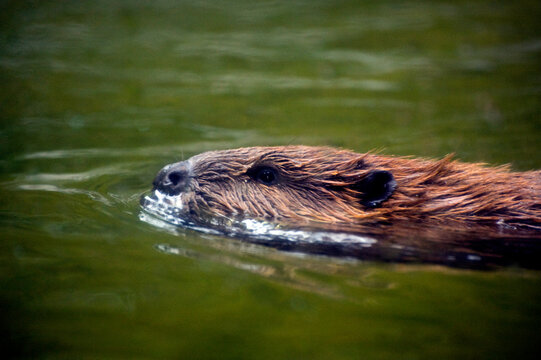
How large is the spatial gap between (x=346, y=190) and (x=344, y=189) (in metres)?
0.02

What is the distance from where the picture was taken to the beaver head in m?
4.01

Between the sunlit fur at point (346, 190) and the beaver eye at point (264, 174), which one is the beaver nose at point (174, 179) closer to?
the sunlit fur at point (346, 190)

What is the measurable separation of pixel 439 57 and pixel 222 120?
158 inches

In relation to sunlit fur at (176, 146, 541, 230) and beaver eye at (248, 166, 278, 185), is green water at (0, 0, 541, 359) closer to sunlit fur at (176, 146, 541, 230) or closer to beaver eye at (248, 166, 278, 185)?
sunlit fur at (176, 146, 541, 230)

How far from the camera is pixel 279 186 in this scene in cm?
415

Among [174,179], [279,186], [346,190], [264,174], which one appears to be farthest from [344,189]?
[174,179]

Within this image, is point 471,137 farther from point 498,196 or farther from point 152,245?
point 152,245

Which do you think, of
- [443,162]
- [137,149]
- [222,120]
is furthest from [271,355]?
[222,120]

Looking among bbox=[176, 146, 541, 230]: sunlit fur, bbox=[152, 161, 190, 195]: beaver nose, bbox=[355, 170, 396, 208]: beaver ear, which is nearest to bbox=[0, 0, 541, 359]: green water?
bbox=[152, 161, 190, 195]: beaver nose

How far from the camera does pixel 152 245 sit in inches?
146

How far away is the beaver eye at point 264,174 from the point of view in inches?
164

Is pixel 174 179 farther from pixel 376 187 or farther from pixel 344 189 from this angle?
pixel 376 187

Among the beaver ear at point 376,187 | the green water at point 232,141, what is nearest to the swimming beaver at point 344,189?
the beaver ear at point 376,187

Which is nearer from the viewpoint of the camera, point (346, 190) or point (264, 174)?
point (346, 190)
